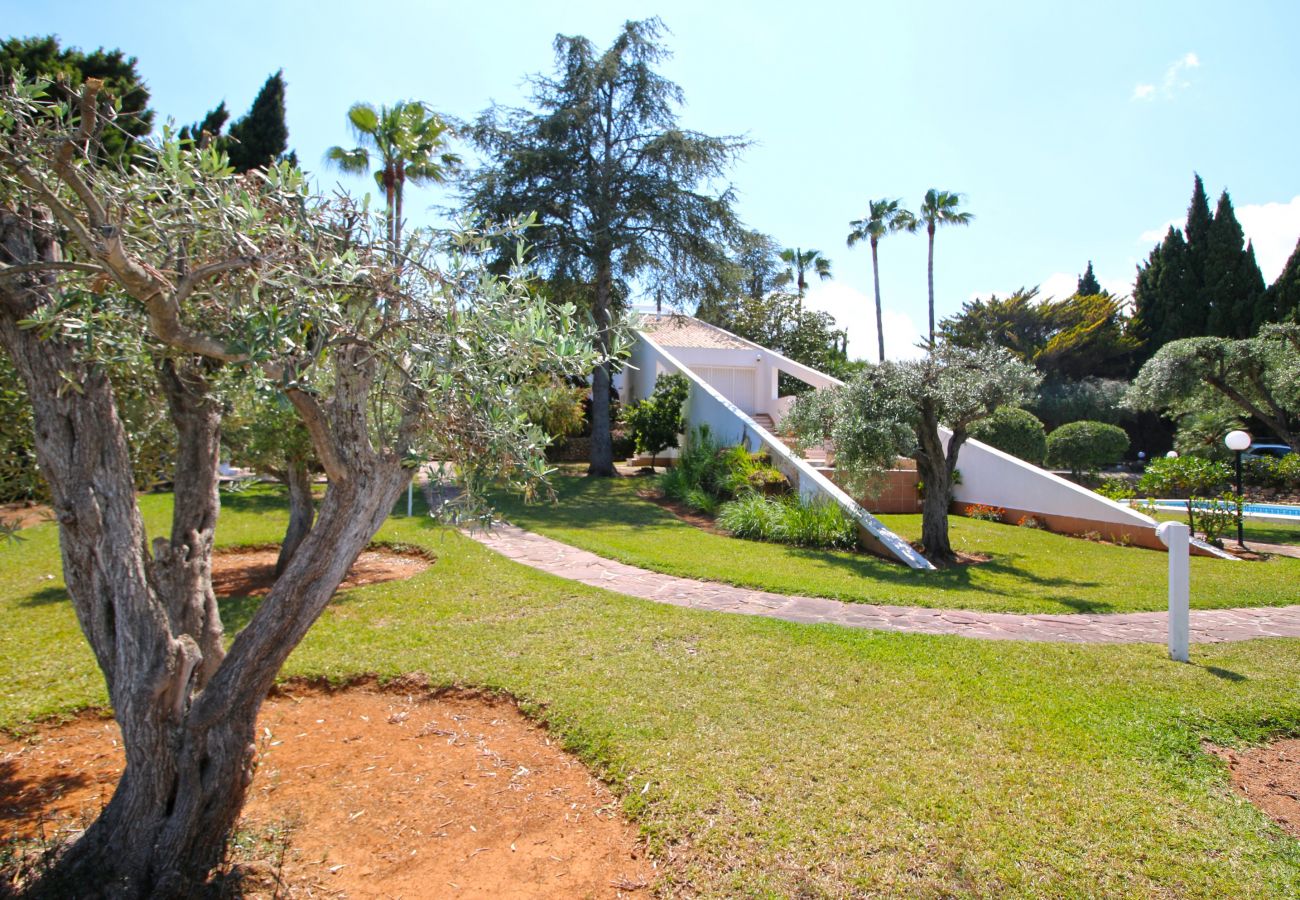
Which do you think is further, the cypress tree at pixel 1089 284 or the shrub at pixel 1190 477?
the cypress tree at pixel 1089 284

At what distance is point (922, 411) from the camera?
36.6 ft

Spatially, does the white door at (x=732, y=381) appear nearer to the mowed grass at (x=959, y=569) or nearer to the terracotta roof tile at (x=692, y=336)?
the terracotta roof tile at (x=692, y=336)

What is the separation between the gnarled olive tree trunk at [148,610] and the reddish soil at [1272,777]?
492cm

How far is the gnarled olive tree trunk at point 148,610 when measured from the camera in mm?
2969

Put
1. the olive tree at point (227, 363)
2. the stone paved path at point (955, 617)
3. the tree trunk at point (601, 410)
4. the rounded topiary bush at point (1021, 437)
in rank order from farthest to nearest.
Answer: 1. the rounded topiary bush at point (1021, 437)
2. the tree trunk at point (601, 410)
3. the stone paved path at point (955, 617)
4. the olive tree at point (227, 363)

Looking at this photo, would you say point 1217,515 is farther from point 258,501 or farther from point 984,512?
point 258,501

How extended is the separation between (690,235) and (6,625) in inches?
688

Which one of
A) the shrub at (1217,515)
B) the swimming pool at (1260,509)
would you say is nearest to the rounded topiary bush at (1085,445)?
the swimming pool at (1260,509)

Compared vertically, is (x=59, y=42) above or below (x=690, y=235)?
above

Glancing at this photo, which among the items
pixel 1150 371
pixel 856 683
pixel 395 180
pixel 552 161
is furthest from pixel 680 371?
pixel 856 683

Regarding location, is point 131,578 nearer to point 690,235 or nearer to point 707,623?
point 707,623

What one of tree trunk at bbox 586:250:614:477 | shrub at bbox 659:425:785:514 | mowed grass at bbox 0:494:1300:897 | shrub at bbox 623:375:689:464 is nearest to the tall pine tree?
shrub at bbox 623:375:689:464

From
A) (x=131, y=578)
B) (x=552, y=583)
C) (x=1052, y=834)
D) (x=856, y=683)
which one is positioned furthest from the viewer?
(x=552, y=583)

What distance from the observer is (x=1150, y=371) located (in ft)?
51.1
